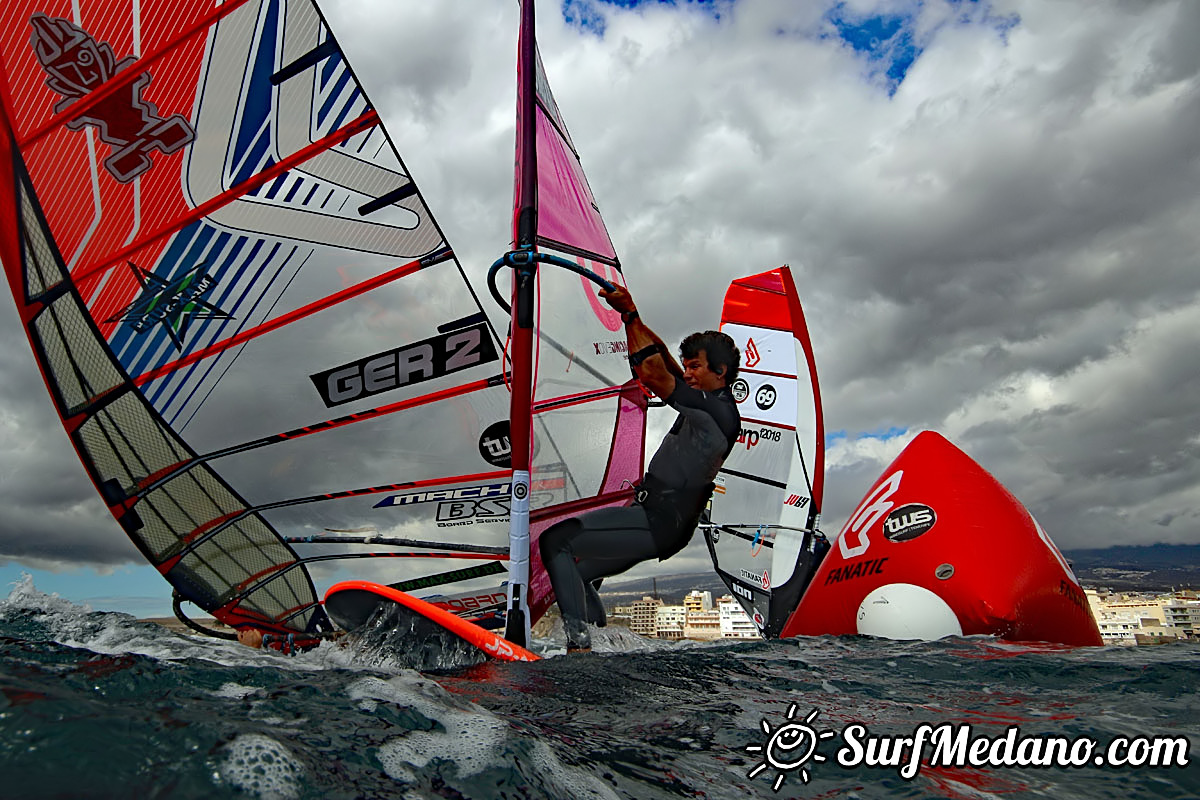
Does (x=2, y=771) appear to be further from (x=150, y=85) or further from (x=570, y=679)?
(x=150, y=85)

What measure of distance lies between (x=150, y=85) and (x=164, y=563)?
2778 millimetres

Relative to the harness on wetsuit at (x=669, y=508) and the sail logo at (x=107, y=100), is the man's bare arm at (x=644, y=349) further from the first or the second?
the sail logo at (x=107, y=100)

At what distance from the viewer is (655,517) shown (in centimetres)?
348

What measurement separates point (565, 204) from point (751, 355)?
649 centimetres

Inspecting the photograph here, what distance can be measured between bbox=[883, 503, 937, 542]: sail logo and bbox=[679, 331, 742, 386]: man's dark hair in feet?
5.59

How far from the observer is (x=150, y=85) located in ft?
12.3

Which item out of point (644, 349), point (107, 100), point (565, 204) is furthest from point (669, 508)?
point (107, 100)

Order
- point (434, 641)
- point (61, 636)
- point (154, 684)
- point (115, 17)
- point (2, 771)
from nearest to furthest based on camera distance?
point (2, 771)
point (154, 684)
point (61, 636)
point (434, 641)
point (115, 17)

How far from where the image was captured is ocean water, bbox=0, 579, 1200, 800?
93 cm

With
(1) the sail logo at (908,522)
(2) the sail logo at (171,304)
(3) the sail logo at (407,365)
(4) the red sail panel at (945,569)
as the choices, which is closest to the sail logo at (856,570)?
(4) the red sail panel at (945,569)

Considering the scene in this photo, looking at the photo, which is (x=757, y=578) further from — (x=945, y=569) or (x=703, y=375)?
(x=703, y=375)

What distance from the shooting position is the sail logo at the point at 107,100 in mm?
3639

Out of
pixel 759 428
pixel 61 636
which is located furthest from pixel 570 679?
pixel 759 428

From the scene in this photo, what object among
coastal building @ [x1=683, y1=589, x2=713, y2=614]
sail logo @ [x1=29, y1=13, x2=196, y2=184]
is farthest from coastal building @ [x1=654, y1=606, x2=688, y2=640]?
sail logo @ [x1=29, y1=13, x2=196, y2=184]
